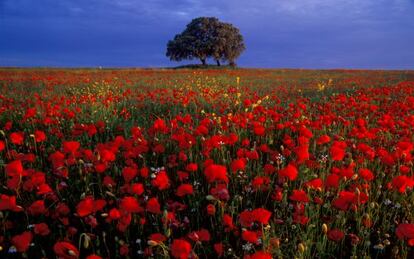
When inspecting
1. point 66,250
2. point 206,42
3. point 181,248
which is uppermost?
point 206,42

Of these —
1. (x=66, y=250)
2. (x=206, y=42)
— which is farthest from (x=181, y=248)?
(x=206, y=42)

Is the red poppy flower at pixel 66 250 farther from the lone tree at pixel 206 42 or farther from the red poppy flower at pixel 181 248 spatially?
the lone tree at pixel 206 42

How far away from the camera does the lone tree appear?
176 ft

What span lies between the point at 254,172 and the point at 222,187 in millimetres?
1163

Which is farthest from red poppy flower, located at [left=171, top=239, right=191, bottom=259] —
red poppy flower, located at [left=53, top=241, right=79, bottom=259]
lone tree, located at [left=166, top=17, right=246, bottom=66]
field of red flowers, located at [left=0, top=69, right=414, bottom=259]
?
lone tree, located at [left=166, top=17, right=246, bottom=66]

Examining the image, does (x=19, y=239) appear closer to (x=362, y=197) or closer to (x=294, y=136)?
(x=362, y=197)

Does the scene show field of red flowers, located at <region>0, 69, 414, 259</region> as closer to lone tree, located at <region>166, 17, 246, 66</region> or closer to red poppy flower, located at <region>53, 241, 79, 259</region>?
red poppy flower, located at <region>53, 241, 79, 259</region>

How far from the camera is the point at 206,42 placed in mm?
53844

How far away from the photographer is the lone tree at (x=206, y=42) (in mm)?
53625

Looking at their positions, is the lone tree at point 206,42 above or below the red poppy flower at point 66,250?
above

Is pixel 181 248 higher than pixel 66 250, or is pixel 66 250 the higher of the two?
pixel 181 248

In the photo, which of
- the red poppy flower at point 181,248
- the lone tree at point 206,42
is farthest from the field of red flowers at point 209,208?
the lone tree at point 206,42

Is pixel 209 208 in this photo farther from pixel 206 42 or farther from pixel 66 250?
pixel 206 42

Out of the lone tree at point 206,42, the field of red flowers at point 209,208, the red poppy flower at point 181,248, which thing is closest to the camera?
the red poppy flower at point 181,248
